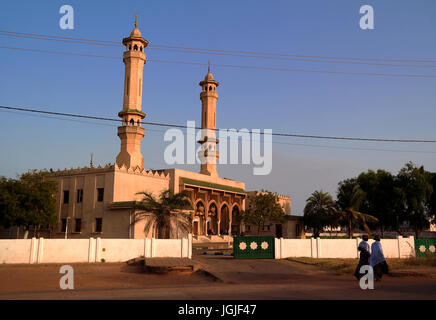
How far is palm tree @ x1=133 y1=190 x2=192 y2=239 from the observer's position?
34.5 m

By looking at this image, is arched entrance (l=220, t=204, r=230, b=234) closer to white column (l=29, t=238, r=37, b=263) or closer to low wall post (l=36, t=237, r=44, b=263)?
low wall post (l=36, t=237, r=44, b=263)

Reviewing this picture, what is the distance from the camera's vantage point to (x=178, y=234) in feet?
125

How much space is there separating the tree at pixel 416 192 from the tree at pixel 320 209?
9.40m

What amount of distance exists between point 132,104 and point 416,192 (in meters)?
34.9

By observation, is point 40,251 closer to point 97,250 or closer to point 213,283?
point 97,250

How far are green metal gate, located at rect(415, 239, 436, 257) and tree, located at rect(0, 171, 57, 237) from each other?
2888 cm

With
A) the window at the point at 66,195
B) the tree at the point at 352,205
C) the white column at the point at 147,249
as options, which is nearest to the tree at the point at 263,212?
the tree at the point at 352,205

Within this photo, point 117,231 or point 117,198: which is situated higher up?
point 117,198

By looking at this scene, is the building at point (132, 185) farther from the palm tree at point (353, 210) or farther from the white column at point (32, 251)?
the palm tree at point (353, 210)

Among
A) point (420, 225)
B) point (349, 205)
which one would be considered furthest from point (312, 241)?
point (420, 225)

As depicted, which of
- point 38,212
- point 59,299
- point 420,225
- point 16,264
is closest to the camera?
point 59,299

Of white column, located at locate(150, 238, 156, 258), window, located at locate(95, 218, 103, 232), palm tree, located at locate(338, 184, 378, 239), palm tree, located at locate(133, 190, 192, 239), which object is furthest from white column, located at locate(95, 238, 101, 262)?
palm tree, located at locate(338, 184, 378, 239)

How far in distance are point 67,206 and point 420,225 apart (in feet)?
136

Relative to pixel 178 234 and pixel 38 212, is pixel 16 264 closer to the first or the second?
pixel 38 212
